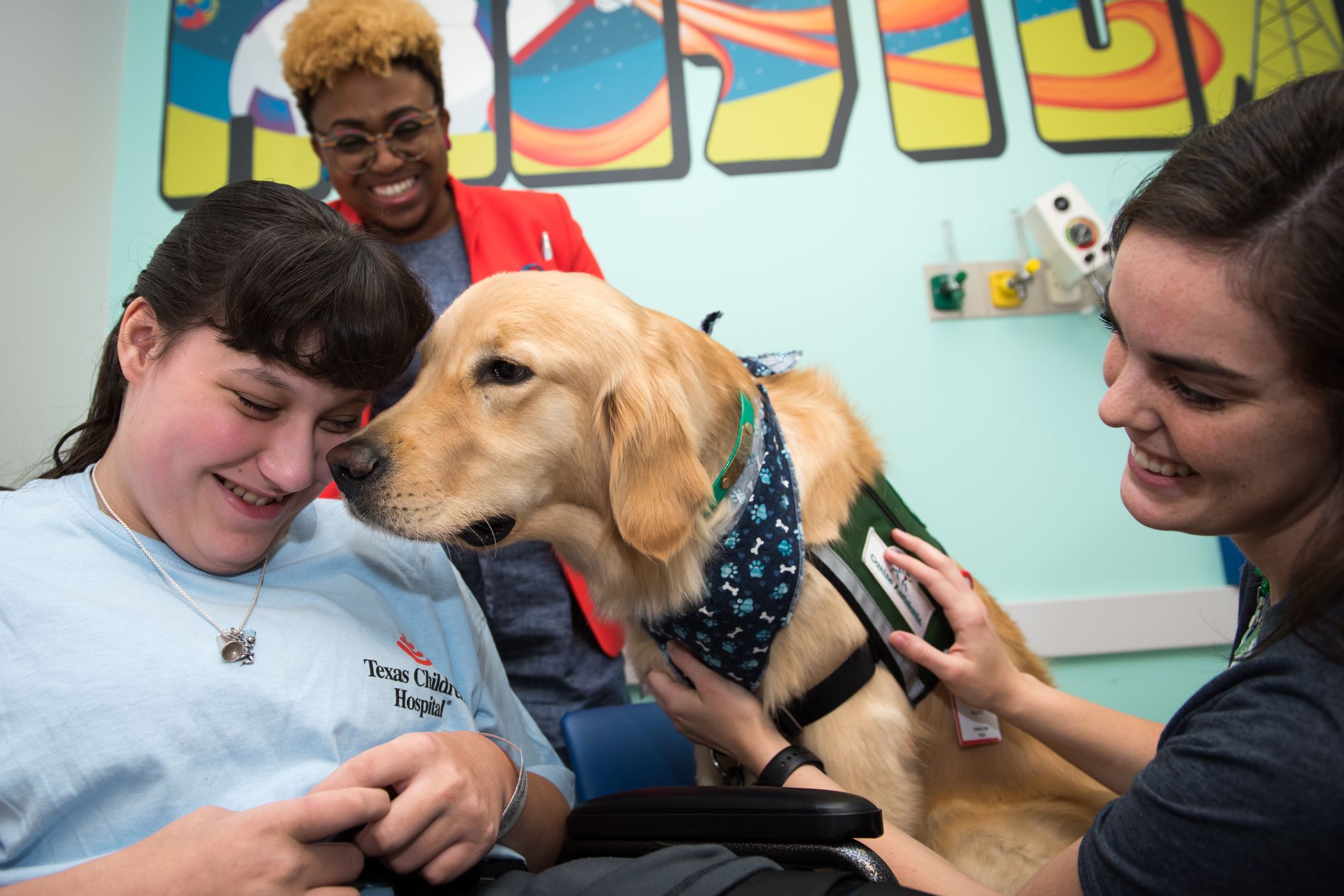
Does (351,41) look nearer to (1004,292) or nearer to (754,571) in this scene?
(754,571)

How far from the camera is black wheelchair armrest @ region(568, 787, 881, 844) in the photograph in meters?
0.78

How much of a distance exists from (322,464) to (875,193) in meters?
2.06

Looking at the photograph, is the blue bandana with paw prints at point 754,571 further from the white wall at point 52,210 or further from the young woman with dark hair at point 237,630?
the white wall at point 52,210

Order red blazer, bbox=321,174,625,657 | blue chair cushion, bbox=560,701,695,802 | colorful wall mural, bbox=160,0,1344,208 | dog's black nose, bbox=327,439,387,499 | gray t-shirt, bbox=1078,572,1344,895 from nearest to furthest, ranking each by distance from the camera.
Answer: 1. gray t-shirt, bbox=1078,572,1344,895
2. dog's black nose, bbox=327,439,387,499
3. blue chair cushion, bbox=560,701,695,802
4. red blazer, bbox=321,174,625,657
5. colorful wall mural, bbox=160,0,1344,208

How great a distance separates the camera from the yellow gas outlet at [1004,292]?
2441mm

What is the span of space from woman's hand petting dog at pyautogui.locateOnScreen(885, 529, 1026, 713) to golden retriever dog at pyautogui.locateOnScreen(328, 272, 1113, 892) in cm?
9

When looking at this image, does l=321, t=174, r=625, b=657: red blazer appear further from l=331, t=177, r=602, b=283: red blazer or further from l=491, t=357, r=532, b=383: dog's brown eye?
l=491, t=357, r=532, b=383: dog's brown eye

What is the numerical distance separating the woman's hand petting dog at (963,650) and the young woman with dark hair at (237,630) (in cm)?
58

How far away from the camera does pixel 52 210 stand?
77.4 inches

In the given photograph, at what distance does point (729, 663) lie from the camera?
117 centimetres

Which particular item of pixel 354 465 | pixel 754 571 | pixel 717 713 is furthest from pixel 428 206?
pixel 717 713

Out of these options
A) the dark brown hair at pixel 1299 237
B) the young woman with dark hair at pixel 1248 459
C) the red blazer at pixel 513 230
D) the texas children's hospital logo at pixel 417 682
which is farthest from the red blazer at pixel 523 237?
the dark brown hair at pixel 1299 237

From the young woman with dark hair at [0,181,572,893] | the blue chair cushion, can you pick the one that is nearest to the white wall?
the young woman with dark hair at [0,181,572,893]

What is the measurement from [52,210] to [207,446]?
1.70 m
